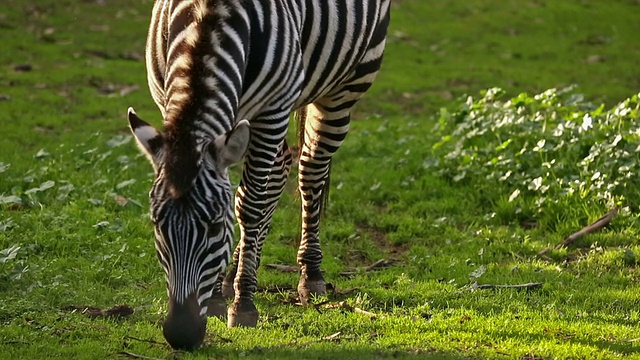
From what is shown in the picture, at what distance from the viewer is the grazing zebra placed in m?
5.73

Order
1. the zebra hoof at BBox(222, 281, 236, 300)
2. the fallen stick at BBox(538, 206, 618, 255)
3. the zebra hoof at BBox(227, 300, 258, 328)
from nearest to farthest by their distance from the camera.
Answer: the zebra hoof at BBox(227, 300, 258, 328) → the zebra hoof at BBox(222, 281, 236, 300) → the fallen stick at BBox(538, 206, 618, 255)

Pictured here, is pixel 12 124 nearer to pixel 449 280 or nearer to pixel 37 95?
pixel 37 95

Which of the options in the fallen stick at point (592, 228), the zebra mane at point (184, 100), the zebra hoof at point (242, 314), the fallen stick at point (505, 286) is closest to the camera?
the zebra mane at point (184, 100)

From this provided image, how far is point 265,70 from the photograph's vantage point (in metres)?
6.65

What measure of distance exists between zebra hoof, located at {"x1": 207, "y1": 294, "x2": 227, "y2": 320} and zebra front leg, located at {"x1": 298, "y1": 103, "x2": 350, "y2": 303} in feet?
4.27

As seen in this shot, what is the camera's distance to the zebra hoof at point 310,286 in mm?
8078

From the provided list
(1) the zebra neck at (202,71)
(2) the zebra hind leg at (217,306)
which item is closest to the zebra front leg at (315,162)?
(2) the zebra hind leg at (217,306)

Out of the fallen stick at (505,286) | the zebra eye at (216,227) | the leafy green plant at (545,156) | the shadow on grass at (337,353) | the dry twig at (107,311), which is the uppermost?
the leafy green plant at (545,156)

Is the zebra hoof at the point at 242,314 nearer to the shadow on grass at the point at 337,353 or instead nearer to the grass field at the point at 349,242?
the grass field at the point at 349,242

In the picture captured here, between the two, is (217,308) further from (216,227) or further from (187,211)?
(187,211)

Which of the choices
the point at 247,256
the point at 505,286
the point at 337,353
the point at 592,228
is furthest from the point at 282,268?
the point at 592,228

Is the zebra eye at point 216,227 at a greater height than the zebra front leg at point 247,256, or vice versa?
the zebra eye at point 216,227

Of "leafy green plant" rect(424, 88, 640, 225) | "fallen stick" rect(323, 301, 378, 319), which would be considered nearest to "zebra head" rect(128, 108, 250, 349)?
"fallen stick" rect(323, 301, 378, 319)

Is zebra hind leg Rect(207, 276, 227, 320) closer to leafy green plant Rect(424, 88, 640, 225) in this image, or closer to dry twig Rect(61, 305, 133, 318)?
dry twig Rect(61, 305, 133, 318)
